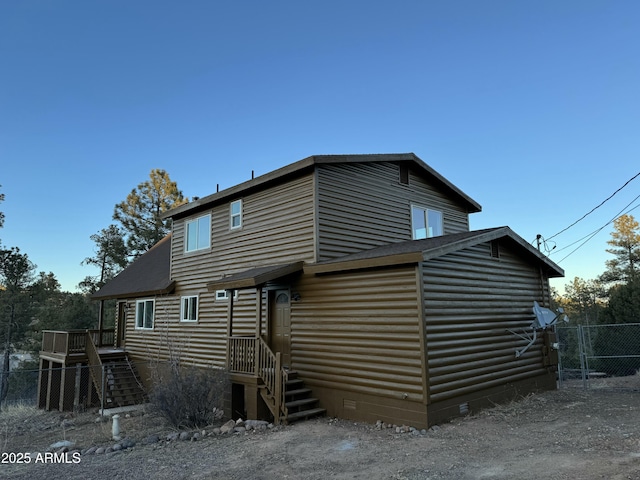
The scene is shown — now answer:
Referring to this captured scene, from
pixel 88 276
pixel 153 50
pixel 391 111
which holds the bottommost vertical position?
pixel 88 276

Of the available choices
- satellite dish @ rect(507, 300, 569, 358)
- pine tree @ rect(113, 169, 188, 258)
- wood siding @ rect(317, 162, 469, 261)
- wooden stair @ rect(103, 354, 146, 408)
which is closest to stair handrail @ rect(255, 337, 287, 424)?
wood siding @ rect(317, 162, 469, 261)

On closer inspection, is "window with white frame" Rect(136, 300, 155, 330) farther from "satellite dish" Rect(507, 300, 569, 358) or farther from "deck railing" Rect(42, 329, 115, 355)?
"satellite dish" Rect(507, 300, 569, 358)

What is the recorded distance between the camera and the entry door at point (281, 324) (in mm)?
10602

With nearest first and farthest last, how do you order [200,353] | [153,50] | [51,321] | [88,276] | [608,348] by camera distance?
[200,353] → [608,348] → [153,50] → [51,321] → [88,276]

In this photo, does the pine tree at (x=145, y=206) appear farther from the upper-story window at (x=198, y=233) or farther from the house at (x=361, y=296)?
the house at (x=361, y=296)

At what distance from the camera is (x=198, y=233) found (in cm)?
1498

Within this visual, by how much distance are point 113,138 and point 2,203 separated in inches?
477

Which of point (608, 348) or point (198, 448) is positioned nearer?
point (198, 448)

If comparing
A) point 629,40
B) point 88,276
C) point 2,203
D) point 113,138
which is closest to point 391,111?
point 629,40

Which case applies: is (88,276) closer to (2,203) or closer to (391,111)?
(2,203)

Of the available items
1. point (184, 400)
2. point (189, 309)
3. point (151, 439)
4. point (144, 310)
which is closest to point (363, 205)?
point (184, 400)

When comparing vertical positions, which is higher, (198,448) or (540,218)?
(540,218)

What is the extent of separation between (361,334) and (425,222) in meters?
5.78

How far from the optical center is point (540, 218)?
2222 centimetres
